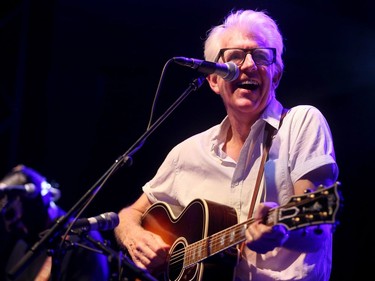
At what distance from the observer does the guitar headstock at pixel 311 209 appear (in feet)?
6.68

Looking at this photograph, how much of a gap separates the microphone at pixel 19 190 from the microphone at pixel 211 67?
1067 mm

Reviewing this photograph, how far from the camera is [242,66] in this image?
10.7ft

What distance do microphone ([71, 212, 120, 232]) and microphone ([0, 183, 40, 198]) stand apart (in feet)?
0.84

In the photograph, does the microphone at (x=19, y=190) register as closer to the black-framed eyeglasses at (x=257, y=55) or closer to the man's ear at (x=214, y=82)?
the black-framed eyeglasses at (x=257, y=55)

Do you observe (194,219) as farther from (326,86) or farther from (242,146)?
(326,86)

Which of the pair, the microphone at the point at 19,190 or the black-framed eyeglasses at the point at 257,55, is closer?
the microphone at the point at 19,190

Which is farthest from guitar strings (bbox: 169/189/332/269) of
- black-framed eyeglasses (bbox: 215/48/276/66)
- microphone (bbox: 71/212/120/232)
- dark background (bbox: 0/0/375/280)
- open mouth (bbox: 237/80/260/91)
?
dark background (bbox: 0/0/375/280)

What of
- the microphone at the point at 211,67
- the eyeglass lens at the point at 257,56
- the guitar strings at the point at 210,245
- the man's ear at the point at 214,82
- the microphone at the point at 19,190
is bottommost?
the guitar strings at the point at 210,245

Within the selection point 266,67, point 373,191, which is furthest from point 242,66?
point 373,191

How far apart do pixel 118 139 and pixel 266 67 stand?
3268 millimetres

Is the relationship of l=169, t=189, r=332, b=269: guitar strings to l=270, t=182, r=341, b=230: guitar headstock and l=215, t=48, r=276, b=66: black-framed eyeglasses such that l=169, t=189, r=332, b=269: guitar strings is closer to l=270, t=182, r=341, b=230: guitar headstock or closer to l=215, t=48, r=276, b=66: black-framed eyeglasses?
l=270, t=182, r=341, b=230: guitar headstock

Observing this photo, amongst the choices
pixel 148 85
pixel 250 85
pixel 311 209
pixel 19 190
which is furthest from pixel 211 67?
pixel 148 85

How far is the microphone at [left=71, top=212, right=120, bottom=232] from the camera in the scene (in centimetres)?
236

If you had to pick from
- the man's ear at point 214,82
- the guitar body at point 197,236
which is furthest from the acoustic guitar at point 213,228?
the man's ear at point 214,82
